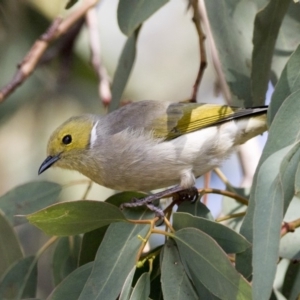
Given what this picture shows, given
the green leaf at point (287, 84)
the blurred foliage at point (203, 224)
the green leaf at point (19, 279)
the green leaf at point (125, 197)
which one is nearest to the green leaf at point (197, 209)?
the blurred foliage at point (203, 224)

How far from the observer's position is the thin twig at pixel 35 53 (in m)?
2.97

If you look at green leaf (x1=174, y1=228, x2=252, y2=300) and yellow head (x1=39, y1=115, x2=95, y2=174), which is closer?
green leaf (x1=174, y1=228, x2=252, y2=300)

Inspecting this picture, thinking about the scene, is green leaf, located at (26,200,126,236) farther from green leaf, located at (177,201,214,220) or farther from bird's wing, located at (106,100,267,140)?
bird's wing, located at (106,100,267,140)

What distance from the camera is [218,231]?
2.00 metres

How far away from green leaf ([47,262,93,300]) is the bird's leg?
309mm

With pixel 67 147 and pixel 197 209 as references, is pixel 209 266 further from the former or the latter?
pixel 67 147

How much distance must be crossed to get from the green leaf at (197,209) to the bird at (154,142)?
229 millimetres

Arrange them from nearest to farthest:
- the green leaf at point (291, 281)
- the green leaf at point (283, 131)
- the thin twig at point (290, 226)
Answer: the green leaf at point (283, 131) → the thin twig at point (290, 226) → the green leaf at point (291, 281)

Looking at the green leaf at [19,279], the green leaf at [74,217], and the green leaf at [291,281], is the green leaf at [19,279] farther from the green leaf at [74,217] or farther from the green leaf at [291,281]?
the green leaf at [291,281]

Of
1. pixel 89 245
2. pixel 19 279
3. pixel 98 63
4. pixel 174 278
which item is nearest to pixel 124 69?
pixel 98 63

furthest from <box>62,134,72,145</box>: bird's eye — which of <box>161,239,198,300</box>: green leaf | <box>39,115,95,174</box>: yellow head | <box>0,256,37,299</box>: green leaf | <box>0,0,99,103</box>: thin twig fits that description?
<box>161,239,198,300</box>: green leaf

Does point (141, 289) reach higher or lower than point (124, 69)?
lower

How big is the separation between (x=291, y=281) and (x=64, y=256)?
891 mm

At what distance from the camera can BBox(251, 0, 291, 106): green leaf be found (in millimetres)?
2324
